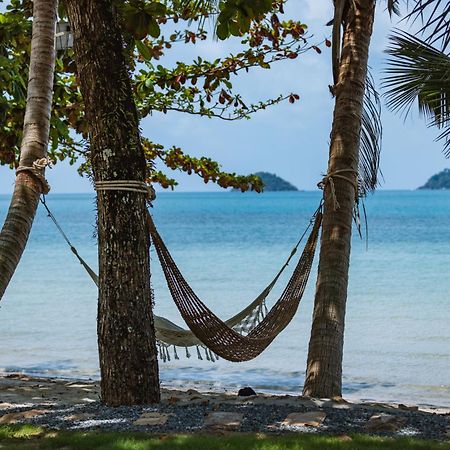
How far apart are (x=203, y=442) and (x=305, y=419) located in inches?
24.6

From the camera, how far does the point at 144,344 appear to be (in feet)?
13.2

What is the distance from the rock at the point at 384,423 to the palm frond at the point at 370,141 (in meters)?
1.74

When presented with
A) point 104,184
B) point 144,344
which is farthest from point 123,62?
point 144,344

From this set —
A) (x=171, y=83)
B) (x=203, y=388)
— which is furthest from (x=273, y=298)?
(x=171, y=83)

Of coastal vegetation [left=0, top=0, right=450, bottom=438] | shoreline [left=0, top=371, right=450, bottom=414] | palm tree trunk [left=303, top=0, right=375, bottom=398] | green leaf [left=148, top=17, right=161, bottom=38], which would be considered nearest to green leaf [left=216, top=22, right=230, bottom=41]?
coastal vegetation [left=0, top=0, right=450, bottom=438]

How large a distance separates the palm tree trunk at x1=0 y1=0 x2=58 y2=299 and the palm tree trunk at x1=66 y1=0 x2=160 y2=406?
424mm

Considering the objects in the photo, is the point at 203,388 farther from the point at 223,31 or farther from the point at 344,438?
the point at 223,31

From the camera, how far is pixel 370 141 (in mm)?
5086

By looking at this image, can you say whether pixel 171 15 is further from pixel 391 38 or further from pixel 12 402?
pixel 12 402

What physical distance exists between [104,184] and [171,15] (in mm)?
2942

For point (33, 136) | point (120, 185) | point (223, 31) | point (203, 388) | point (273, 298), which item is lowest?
point (203, 388)

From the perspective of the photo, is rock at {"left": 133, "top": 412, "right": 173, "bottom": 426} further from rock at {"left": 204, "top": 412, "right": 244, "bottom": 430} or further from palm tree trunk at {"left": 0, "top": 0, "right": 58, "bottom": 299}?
palm tree trunk at {"left": 0, "top": 0, "right": 58, "bottom": 299}

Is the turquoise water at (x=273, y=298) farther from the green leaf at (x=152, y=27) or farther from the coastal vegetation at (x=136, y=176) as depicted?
the green leaf at (x=152, y=27)

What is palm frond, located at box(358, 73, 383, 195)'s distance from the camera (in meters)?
5.07
